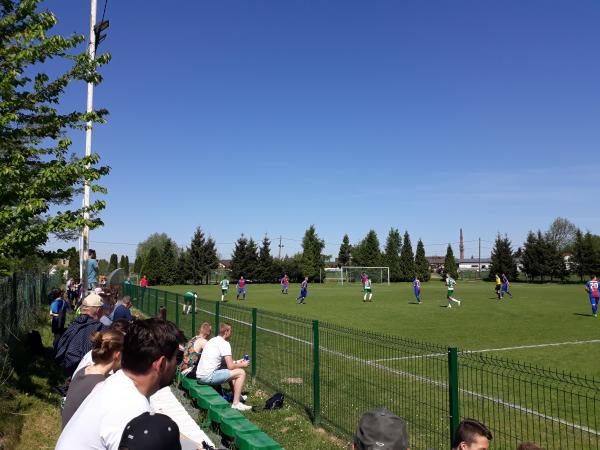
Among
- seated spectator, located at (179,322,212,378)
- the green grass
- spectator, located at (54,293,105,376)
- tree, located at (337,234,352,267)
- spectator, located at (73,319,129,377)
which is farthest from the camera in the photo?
tree, located at (337,234,352,267)

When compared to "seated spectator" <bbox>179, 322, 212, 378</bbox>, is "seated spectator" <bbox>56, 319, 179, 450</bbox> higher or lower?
higher

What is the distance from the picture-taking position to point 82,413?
231 cm

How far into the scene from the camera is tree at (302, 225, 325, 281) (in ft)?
265

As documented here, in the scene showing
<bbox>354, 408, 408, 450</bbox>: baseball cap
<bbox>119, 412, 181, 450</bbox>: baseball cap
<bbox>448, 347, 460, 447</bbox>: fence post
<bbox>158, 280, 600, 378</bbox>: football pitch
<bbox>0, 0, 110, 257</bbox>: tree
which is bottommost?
<bbox>158, 280, 600, 378</bbox>: football pitch

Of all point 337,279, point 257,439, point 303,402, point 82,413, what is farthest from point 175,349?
A: point 337,279

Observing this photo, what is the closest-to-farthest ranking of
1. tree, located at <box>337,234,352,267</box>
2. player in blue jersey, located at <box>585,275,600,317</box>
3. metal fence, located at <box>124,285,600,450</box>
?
metal fence, located at <box>124,285,600,450</box> → player in blue jersey, located at <box>585,275,600,317</box> → tree, located at <box>337,234,352,267</box>

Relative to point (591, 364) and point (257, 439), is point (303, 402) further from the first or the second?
point (591, 364)

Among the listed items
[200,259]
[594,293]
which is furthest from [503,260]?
[594,293]

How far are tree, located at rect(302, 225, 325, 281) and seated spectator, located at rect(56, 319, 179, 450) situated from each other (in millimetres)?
78021

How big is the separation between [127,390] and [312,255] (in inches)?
3144

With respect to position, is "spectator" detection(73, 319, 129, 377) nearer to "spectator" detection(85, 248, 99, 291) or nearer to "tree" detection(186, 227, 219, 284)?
"spectator" detection(85, 248, 99, 291)

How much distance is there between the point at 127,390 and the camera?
2379 millimetres

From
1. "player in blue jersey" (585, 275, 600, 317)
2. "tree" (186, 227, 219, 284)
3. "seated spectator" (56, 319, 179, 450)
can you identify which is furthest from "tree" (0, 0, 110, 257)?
"tree" (186, 227, 219, 284)

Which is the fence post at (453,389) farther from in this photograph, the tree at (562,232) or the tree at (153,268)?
the tree at (562,232)
